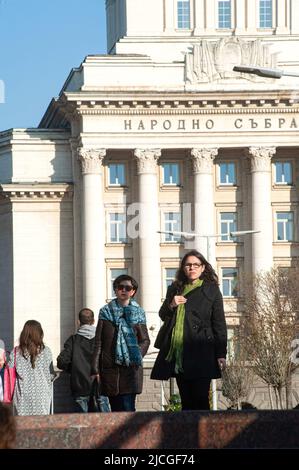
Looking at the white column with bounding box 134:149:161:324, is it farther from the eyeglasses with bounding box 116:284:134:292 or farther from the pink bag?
the eyeglasses with bounding box 116:284:134:292

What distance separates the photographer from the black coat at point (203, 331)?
2417 cm

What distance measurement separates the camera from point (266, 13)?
395 ft

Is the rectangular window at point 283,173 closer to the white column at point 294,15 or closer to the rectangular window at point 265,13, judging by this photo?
the white column at point 294,15

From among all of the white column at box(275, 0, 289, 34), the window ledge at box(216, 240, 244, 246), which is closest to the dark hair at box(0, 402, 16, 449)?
the window ledge at box(216, 240, 244, 246)

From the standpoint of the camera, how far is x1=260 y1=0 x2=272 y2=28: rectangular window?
12000 cm

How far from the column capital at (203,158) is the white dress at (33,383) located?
282ft

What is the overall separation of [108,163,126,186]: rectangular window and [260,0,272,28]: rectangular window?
12214 millimetres

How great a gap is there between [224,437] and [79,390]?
11.1 meters

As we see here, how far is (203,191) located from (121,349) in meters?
86.8

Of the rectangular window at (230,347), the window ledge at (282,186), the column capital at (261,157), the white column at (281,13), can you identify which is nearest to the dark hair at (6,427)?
the rectangular window at (230,347)

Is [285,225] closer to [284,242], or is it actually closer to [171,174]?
Answer: [284,242]

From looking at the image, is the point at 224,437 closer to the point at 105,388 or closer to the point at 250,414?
the point at 250,414
